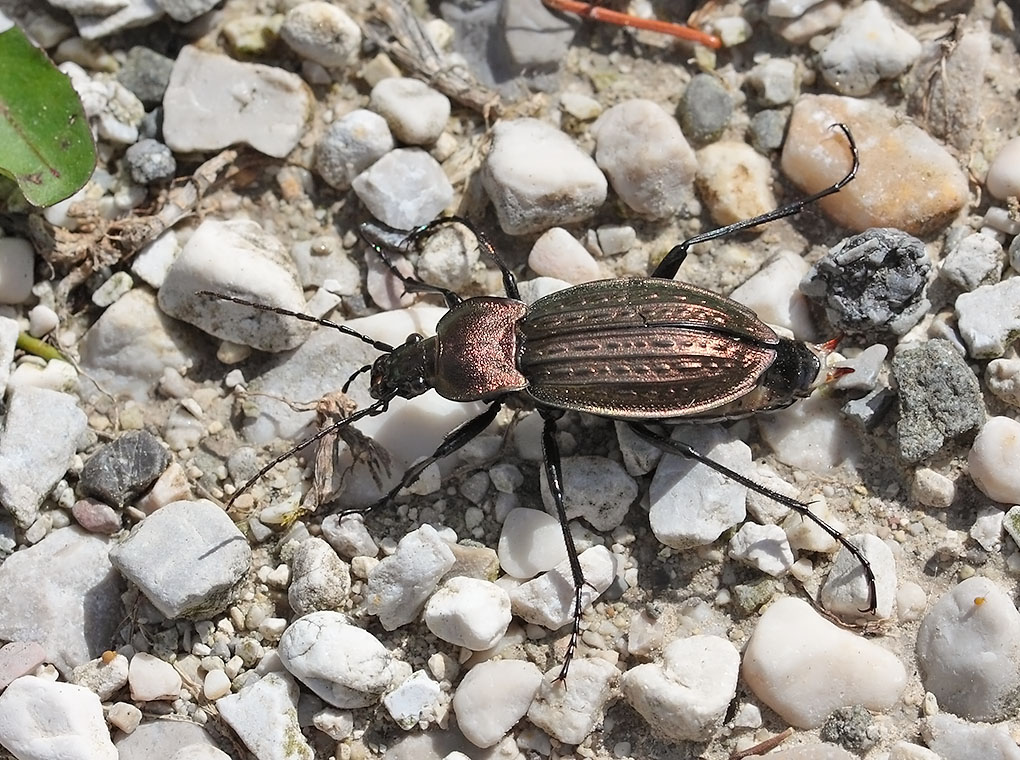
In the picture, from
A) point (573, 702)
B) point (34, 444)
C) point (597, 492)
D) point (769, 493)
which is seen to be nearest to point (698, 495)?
point (769, 493)

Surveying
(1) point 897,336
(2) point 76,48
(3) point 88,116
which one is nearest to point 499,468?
(1) point 897,336

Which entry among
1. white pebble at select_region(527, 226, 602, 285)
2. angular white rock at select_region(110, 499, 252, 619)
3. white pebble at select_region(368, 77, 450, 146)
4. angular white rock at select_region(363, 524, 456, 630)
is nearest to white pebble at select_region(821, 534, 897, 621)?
angular white rock at select_region(363, 524, 456, 630)

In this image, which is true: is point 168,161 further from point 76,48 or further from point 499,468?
point 499,468

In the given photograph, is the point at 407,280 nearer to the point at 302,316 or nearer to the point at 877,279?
the point at 302,316

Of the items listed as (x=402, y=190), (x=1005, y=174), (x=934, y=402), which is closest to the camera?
(x=934, y=402)

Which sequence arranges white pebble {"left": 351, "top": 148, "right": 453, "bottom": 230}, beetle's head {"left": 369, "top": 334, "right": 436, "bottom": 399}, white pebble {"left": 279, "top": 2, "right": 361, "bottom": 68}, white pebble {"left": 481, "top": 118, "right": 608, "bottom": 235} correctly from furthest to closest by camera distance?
1. white pebble {"left": 279, "top": 2, "right": 361, "bottom": 68}
2. white pebble {"left": 351, "top": 148, "right": 453, "bottom": 230}
3. white pebble {"left": 481, "top": 118, "right": 608, "bottom": 235}
4. beetle's head {"left": 369, "top": 334, "right": 436, "bottom": 399}

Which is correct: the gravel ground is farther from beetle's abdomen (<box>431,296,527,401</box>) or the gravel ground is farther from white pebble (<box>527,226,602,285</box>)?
beetle's abdomen (<box>431,296,527,401</box>)
